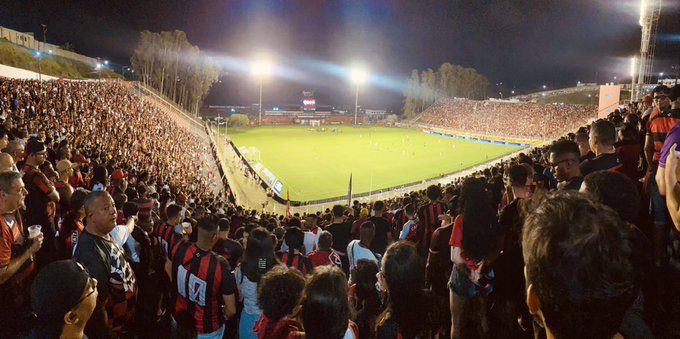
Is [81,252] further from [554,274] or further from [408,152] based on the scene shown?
[408,152]

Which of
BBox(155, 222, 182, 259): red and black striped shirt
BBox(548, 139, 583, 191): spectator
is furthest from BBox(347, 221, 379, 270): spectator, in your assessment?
BBox(548, 139, 583, 191): spectator

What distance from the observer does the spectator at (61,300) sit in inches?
93.4

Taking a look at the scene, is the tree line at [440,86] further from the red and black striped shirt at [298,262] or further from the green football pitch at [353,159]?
the red and black striped shirt at [298,262]

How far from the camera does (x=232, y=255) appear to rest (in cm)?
616

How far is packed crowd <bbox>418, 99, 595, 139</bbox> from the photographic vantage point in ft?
229

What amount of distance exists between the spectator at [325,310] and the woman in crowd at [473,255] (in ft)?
7.29

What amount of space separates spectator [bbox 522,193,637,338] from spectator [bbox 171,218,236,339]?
11.4 ft

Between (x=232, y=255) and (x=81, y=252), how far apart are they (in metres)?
2.42

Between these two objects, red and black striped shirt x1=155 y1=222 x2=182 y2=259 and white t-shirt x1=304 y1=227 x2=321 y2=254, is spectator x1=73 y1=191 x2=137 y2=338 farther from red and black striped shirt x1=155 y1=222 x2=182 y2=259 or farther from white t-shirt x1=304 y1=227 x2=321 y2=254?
white t-shirt x1=304 y1=227 x2=321 y2=254

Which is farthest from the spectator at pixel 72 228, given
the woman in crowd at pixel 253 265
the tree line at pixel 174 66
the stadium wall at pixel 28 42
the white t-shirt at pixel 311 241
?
the stadium wall at pixel 28 42

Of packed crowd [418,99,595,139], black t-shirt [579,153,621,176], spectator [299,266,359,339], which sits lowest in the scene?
spectator [299,266,359,339]

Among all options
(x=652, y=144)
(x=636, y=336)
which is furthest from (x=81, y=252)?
(x=652, y=144)

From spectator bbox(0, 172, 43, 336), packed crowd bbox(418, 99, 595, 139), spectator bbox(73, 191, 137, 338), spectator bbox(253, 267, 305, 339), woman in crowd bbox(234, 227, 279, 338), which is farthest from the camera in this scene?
packed crowd bbox(418, 99, 595, 139)

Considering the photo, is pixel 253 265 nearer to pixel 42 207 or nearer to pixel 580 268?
pixel 42 207
